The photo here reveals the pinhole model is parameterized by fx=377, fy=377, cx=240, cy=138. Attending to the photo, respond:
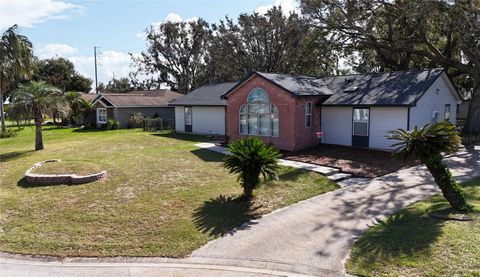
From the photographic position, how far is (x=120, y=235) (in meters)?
9.22

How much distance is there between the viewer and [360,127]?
20062 mm

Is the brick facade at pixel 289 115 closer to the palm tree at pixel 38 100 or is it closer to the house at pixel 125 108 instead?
the palm tree at pixel 38 100

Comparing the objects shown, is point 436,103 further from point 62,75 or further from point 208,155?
point 62,75

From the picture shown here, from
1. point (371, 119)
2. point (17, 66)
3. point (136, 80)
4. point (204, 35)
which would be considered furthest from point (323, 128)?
point (136, 80)

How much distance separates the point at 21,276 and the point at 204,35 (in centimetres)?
5074

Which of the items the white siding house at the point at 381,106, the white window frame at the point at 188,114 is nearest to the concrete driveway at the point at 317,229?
the white siding house at the point at 381,106

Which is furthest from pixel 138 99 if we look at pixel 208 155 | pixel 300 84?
pixel 300 84

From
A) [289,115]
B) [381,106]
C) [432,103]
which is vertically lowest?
[289,115]

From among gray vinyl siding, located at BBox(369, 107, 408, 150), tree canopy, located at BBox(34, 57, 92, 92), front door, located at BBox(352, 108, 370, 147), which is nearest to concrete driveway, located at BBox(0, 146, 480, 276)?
gray vinyl siding, located at BBox(369, 107, 408, 150)

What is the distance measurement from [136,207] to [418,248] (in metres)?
7.47

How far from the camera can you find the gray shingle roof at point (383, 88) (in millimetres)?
18781

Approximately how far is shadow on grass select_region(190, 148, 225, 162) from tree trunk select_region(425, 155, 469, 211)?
10.2m

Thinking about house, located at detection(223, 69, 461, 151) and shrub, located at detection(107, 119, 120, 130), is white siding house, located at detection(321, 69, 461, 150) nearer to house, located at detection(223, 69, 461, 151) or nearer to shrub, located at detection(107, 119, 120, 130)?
house, located at detection(223, 69, 461, 151)

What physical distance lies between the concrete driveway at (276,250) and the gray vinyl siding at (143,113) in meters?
28.4
